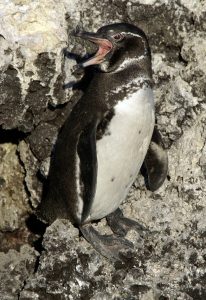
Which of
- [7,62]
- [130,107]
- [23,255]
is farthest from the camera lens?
[23,255]

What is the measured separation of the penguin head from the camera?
398 centimetres

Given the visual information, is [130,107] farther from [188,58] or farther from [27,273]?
[27,273]

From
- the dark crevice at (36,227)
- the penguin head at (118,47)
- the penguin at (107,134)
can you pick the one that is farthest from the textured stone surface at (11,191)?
the penguin head at (118,47)

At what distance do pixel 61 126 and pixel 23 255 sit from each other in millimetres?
806

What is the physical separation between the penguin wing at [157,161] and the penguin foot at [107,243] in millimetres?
386

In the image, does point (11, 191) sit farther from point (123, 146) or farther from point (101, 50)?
point (101, 50)

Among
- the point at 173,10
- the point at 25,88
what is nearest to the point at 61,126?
the point at 25,88

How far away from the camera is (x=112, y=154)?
13.3 feet

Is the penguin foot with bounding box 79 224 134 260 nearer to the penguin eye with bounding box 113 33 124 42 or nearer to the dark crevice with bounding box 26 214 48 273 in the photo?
the dark crevice with bounding box 26 214 48 273

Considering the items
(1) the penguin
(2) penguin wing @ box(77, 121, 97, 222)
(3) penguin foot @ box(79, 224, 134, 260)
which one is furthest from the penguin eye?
(3) penguin foot @ box(79, 224, 134, 260)

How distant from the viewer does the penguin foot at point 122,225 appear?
436 cm

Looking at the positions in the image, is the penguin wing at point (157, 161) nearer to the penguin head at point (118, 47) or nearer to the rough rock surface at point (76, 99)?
the rough rock surface at point (76, 99)

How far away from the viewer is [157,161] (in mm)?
4438

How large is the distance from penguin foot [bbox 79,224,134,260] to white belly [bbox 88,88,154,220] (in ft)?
0.30
